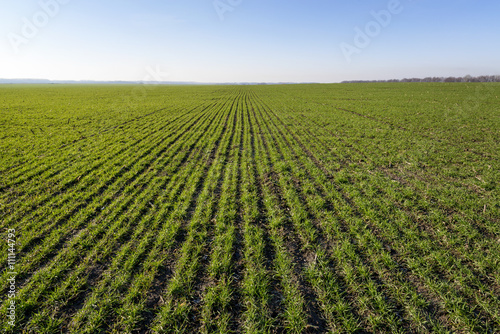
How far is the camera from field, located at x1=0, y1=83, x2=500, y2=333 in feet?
13.0

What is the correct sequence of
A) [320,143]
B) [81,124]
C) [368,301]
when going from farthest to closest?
[81,124], [320,143], [368,301]

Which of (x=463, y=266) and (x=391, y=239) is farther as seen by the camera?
(x=391, y=239)

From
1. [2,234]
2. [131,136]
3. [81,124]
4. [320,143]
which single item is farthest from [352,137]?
[81,124]

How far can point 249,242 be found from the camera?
18.9ft

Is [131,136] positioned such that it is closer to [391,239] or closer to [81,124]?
[81,124]

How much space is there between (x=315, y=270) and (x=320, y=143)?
471 inches

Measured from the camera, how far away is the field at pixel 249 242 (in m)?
3.96

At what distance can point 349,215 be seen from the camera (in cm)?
698

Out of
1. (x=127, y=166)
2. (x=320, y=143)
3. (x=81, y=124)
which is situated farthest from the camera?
(x=81, y=124)

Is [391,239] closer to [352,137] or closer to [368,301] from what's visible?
[368,301]

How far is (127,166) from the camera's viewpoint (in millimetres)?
10797

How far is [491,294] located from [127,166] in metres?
13.2

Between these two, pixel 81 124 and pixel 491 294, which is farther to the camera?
pixel 81 124

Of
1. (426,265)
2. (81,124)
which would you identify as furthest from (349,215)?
(81,124)
